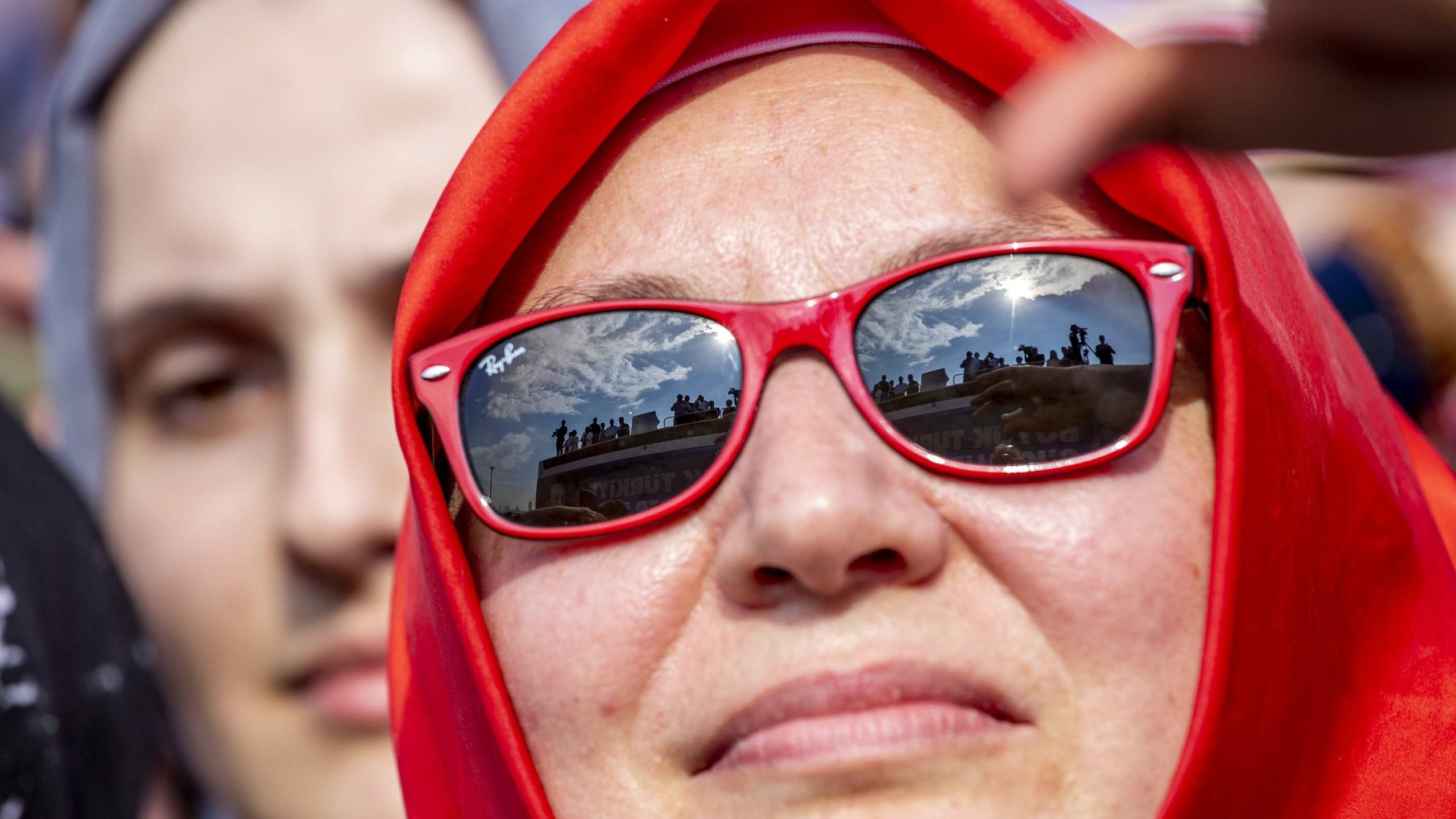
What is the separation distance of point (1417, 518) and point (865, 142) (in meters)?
0.85

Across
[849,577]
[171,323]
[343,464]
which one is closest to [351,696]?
[343,464]

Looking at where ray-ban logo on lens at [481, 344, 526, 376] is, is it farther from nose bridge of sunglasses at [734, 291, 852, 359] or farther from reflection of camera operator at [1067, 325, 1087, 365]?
reflection of camera operator at [1067, 325, 1087, 365]

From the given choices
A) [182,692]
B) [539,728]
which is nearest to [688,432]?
[539,728]

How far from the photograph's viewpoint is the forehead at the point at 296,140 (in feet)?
7.23

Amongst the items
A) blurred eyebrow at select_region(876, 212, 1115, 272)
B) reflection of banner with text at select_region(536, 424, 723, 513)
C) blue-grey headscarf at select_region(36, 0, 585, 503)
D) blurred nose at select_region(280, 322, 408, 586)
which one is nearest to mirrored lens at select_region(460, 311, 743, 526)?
reflection of banner with text at select_region(536, 424, 723, 513)

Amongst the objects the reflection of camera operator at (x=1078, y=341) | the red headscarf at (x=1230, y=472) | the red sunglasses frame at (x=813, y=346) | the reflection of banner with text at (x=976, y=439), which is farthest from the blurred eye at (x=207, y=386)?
the reflection of camera operator at (x=1078, y=341)

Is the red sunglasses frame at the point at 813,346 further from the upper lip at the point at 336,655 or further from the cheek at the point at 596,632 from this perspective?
the upper lip at the point at 336,655

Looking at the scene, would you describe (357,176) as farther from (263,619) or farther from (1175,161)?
(1175,161)

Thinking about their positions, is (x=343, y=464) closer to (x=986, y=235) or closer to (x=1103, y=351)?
(x=986, y=235)

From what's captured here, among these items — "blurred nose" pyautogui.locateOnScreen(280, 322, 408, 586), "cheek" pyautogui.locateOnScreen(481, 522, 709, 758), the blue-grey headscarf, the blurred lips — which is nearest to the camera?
"cheek" pyautogui.locateOnScreen(481, 522, 709, 758)

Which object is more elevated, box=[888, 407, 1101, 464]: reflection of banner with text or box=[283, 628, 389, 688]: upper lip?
box=[888, 407, 1101, 464]: reflection of banner with text

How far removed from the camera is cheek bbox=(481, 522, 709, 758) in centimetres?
130

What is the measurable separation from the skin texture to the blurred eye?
3.57 feet

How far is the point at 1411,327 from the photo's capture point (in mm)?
2459
